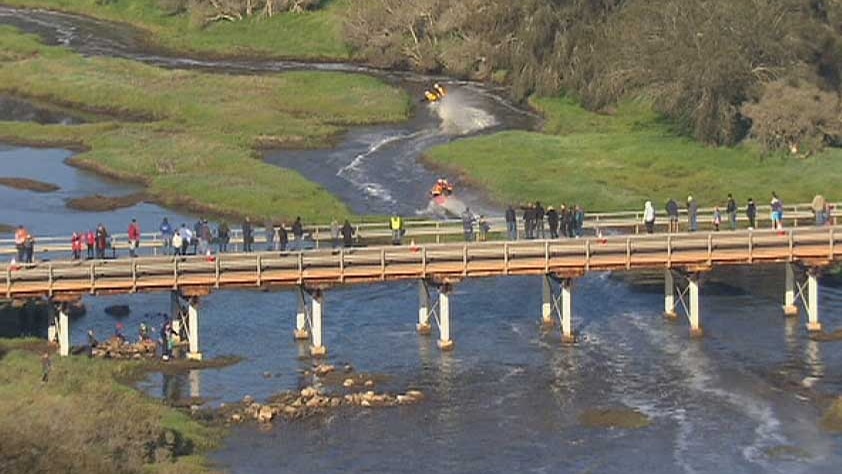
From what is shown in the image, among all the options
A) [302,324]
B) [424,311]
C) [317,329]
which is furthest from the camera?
[424,311]

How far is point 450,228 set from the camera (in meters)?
88.3

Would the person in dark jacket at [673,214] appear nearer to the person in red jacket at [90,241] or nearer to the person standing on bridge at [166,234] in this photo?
the person standing on bridge at [166,234]

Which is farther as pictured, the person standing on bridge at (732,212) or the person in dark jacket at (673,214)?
the person standing on bridge at (732,212)

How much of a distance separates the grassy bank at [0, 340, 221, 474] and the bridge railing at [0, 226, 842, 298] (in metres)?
3.39

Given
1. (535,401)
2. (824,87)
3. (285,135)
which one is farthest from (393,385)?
(285,135)

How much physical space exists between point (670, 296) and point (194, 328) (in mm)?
18452

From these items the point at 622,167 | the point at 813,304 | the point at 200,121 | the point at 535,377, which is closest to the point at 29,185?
the point at 200,121

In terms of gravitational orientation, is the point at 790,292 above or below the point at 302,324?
above

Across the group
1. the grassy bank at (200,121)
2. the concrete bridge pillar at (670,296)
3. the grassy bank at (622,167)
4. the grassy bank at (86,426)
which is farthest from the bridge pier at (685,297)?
the grassy bank at (200,121)

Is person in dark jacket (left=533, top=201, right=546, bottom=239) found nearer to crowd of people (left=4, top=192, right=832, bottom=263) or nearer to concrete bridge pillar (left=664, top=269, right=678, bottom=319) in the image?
crowd of people (left=4, top=192, right=832, bottom=263)

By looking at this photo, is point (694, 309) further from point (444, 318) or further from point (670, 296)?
point (444, 318)

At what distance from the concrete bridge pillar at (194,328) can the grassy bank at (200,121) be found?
26401mm

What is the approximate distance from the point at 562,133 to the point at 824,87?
1764cm

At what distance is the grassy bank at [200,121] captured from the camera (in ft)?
358
